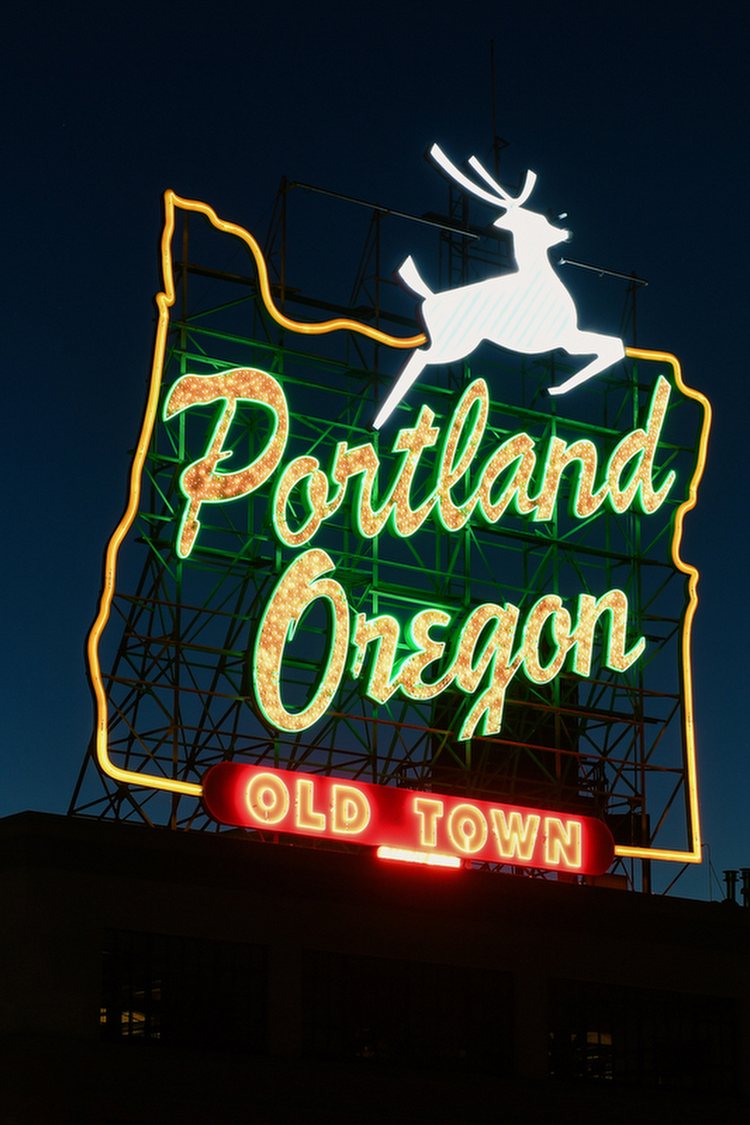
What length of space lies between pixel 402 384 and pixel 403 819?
9750 millimetres

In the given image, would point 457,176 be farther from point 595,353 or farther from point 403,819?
point 403,819

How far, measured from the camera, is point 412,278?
4112cm

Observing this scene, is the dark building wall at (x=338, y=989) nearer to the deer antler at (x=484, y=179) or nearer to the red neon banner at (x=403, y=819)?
the red neon banner at (x=403, y=819)

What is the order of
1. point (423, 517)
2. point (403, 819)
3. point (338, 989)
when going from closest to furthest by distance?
point (338, 989) < point (403, 819) < point (423, 517)

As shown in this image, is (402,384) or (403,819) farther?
(402,384)

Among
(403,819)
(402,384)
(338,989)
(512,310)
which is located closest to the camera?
(338,989)

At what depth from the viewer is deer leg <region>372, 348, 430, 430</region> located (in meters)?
41.1

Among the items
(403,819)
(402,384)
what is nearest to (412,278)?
(402,384)

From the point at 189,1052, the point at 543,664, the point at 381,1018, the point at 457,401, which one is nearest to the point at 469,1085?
the point at 381,1018

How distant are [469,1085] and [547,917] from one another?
3629 millimetres

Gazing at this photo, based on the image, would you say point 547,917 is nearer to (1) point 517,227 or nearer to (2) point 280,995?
(2) point 280,995

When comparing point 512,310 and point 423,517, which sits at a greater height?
point 512,310

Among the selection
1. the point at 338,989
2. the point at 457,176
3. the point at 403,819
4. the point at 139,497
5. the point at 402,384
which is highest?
the point at 457,176

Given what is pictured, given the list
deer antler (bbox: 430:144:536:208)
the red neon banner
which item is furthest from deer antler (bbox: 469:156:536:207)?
the red neon banner
